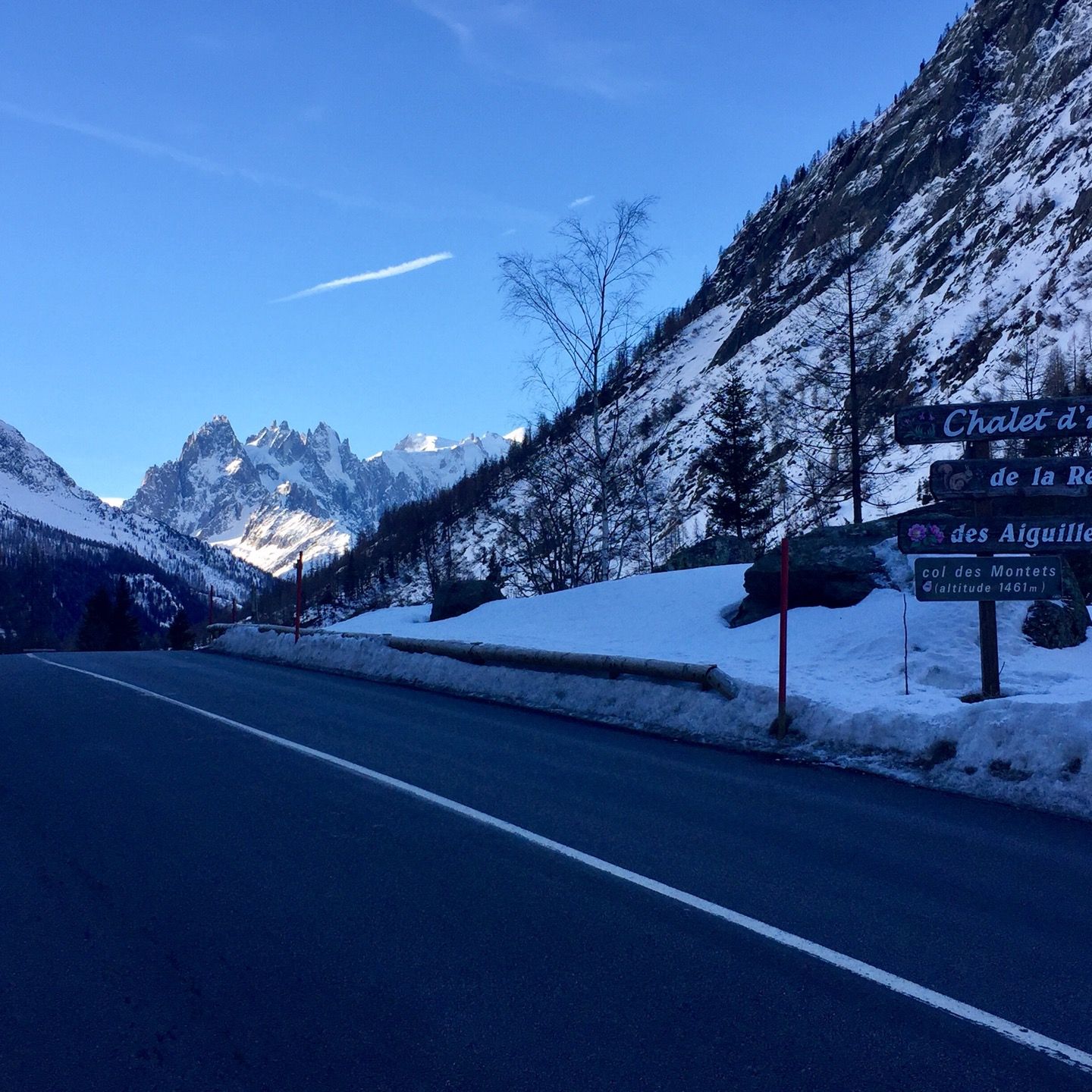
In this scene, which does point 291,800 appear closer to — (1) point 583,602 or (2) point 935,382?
(1) point 583,602

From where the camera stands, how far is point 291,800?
262 inches

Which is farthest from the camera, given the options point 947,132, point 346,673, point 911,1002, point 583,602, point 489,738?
point 947,132

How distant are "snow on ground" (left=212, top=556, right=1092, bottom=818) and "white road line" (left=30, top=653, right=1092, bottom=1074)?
3.47m

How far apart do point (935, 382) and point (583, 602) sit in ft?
235

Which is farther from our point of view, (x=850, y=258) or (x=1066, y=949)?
(x=850, y=258)

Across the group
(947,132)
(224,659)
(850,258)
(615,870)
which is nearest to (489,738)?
(615,870)

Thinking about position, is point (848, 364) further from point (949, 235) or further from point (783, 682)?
point (949, 235)

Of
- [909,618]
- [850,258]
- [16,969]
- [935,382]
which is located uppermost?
[935,382]

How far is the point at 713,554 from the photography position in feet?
80.9

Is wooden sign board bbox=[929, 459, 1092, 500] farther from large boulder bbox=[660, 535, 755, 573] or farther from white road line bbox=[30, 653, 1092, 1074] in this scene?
large boulder bbox=[660, 535, 755, 573]

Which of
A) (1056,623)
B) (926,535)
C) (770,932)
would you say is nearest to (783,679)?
(926,535)

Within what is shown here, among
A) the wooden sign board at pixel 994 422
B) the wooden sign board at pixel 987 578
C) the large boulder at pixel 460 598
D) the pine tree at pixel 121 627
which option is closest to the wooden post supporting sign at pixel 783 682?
the wooden sign board at pixel 987 578

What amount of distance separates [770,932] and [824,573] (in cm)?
1084

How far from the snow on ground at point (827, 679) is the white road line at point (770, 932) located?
11.4ft
